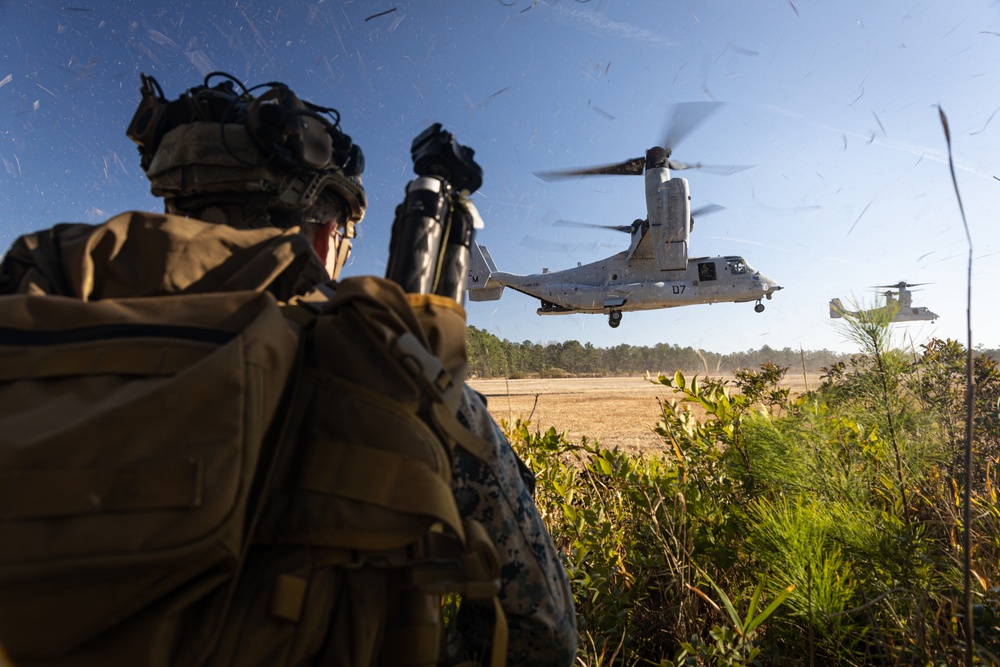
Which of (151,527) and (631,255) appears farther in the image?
(631,255)

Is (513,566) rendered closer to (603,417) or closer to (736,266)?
(603,417)

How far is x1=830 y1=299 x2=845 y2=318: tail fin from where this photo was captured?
2.29 meters

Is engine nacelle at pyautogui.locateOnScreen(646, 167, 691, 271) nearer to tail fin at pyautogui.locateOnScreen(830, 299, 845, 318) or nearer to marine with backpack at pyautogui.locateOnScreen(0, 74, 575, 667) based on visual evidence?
tail fin at pyautogui.locateOnScreen(830, 299, 845, 318)

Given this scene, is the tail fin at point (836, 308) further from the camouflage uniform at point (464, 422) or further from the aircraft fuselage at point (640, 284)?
the aircraft fuselage at point (640, 284)

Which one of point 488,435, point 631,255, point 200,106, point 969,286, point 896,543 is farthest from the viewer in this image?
point 631,255

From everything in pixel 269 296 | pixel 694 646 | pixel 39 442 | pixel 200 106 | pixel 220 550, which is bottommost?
pixel 694 646

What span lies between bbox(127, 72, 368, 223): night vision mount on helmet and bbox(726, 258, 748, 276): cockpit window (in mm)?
Answer: 21831

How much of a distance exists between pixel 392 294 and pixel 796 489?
7.34 feet

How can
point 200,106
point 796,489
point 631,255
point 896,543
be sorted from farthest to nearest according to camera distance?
point 631,255
point 796,489
point 896,543
point 200,106

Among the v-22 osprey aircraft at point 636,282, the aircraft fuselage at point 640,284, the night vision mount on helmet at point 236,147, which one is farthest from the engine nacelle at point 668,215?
the night vision mount on helmet at point 236,147

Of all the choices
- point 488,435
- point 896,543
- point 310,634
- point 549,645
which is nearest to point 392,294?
point 488,435

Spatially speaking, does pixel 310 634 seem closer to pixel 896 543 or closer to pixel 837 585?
pixel 837 585

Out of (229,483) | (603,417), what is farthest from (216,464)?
(603,417)

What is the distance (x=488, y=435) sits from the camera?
3.87 feet
